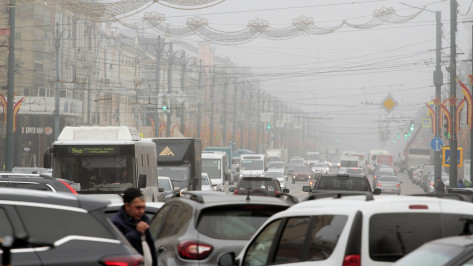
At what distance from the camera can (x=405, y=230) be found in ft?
24.8

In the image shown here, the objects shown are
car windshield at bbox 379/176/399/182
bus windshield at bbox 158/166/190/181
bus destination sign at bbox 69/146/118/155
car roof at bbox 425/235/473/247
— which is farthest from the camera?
car windshield at bbox 379/176/399/182

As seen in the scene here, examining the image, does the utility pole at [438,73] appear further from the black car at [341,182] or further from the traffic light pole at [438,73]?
the black car at [341,182]

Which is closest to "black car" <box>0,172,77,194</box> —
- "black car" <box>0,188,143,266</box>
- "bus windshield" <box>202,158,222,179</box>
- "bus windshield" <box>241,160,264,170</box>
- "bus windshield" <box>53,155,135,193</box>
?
"bus windshield" <box>53,155,135,193</box>

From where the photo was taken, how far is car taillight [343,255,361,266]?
24.1ft

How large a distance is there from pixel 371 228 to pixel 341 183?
2102 centimetres

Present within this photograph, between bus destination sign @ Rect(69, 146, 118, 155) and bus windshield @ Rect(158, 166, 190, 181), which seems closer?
bus destination sign @ Rect(69, 146, 118, 155)

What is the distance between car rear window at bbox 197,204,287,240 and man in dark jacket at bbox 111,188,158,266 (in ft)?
3.20

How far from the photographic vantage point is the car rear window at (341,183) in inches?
1095

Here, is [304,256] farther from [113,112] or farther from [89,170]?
[113,112]

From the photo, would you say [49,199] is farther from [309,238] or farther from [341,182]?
[341,182]

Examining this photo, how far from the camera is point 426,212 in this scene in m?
7.59

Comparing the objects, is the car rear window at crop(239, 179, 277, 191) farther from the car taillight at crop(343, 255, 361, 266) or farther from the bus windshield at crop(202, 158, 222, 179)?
the car taillight at crop(343, 255, 361, 266)

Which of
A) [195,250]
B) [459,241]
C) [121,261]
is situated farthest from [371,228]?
[195,250]

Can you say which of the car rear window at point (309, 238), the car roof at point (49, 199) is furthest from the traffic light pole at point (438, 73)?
the car roof at point (49, 199)
